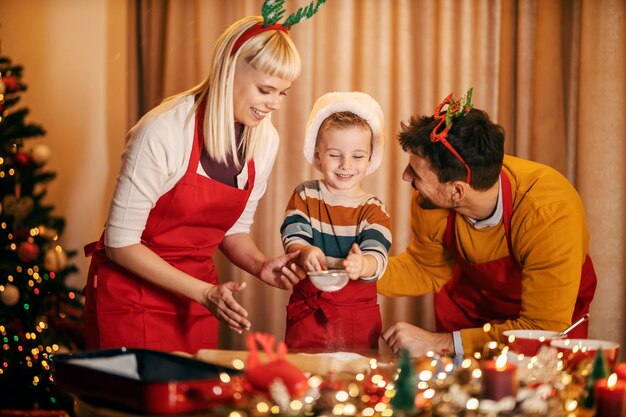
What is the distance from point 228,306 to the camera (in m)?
1.74

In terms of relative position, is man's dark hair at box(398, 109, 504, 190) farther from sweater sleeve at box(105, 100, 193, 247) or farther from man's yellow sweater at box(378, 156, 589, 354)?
sweater sleeve at box(105, 100, 193, 247)

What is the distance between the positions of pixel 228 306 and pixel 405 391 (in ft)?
2.47

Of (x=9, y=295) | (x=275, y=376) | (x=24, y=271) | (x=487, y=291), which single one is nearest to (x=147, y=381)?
(x=275, y=376)

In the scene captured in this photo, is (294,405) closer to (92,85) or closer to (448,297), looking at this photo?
(448,297)

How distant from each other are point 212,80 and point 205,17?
1893 mm

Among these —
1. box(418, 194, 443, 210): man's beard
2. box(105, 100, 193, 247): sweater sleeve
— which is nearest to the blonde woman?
box(105, 100, 193, 247): sweater sleeve

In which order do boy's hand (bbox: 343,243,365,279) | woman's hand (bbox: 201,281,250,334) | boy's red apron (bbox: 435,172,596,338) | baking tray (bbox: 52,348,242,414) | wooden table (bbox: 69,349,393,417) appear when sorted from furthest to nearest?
boy's red apron (bbox: 435,172,596,338)
boy's hand (bbox: 343,243,365,279)
woman's hand (bbox: 201,281,250,334)
wooden table (bbox: 69,349,393,417)
baking tray (bbox: 52,348,242,414)

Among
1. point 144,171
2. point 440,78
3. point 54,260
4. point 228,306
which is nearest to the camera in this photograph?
point 228,306

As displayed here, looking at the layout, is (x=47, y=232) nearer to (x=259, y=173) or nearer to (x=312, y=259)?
(x=259, y=173)

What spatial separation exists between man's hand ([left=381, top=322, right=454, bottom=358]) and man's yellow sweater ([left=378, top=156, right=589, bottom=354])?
5cm

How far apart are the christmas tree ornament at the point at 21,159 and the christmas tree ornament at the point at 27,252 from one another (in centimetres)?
34

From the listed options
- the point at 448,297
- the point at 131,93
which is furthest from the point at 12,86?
the point at 448,297

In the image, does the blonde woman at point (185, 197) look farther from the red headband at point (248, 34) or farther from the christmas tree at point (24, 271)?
the christmas tree at point (24, 271)

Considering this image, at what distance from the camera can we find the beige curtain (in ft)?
11.0
